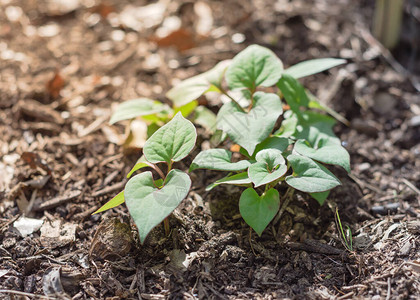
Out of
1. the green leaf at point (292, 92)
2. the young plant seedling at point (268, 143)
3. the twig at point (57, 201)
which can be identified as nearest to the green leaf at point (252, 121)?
the young plant seedling at point (268, 143)

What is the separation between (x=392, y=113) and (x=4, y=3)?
370 cm

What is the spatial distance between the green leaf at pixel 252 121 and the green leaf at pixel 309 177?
0.65 feet

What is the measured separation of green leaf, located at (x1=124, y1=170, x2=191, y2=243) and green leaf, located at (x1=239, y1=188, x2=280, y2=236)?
315 mm

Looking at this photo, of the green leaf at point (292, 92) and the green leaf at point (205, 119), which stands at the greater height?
the green leaf at point (292, 92)

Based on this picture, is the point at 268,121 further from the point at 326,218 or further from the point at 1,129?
the point at 1,129

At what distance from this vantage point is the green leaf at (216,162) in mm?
1945

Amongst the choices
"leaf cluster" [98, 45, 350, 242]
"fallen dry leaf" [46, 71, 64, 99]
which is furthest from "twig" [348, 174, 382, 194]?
"fallen dry leaf" [46, 71, 64, 99]

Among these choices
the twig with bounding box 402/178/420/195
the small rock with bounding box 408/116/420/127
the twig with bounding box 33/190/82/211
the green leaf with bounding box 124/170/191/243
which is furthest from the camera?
the small rock with bounding box 408/116/420/127

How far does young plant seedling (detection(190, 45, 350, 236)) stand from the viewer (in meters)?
1.90

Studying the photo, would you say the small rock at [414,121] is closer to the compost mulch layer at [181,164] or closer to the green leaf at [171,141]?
the compost mulch layer at [181,164]

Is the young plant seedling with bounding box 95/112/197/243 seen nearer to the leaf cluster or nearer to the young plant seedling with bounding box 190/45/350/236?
the leaf cluster

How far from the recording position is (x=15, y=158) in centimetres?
260

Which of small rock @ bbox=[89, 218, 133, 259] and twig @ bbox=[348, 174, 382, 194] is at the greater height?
small rock @ bbox=[89, 218, 133, 259]

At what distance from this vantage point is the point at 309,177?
75.2 inches
